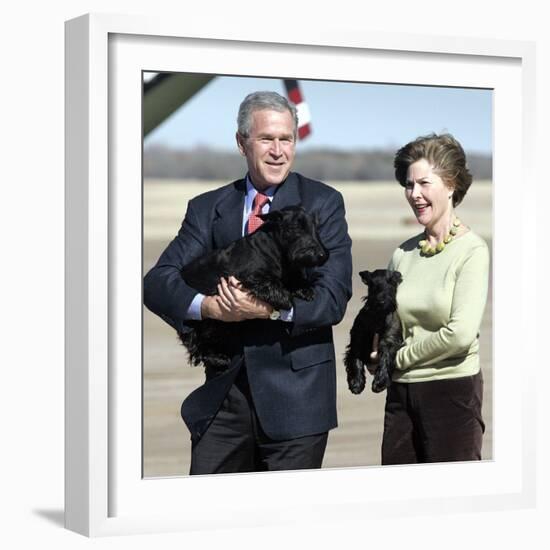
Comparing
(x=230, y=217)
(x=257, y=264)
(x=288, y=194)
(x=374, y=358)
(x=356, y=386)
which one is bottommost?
(x=356, y=386)

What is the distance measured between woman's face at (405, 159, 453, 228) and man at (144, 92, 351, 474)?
669mm

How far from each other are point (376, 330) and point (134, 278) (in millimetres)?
1520

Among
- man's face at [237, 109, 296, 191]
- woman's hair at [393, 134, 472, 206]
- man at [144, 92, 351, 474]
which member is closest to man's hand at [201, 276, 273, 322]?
man at [144, 92, 351, 474]

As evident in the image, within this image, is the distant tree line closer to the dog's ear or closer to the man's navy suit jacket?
the man's navy suit jacket

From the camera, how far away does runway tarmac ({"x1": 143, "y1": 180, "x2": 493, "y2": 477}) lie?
9156 millimetres

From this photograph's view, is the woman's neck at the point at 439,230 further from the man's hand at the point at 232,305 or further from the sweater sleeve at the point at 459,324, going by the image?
the man's hand at the point at 232,305

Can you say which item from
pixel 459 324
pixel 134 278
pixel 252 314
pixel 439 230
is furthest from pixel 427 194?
pixel 134 278

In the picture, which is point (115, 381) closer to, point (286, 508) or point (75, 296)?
point (75, 296)

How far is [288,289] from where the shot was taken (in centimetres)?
928

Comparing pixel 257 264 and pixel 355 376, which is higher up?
pixel 257 264

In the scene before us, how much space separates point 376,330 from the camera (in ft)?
31.9

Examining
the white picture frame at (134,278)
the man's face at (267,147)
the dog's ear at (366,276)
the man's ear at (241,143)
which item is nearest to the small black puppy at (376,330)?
the dog's ear at (366,276)

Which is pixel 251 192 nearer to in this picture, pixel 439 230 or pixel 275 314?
pixel 275 314

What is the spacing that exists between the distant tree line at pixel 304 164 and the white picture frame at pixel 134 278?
17 centimetres
